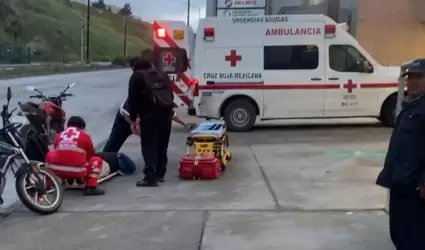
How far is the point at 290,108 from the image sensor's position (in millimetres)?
13742

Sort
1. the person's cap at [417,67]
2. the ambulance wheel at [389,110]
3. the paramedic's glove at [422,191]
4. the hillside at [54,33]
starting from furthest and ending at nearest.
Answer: the hillside at [54,33] < the ambulance wheel at [389,110] < the person's cap at [417,67] < the paramedic's glove at [422,191]

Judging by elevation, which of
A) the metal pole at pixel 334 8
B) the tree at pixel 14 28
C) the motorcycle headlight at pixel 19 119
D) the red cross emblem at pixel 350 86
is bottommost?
the motorcycle headlight at pixel 19 119

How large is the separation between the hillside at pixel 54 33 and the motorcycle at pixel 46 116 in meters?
77.5

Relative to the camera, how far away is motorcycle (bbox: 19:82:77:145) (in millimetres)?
9359

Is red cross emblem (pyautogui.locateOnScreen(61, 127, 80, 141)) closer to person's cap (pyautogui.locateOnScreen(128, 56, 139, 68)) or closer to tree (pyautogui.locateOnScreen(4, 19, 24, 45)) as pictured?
person's cap (pyautogui.locateOnScreen(128, 56, 139, 68))

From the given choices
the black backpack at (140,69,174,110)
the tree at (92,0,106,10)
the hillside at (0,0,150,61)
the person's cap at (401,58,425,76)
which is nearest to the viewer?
the person's cap at (401,58,425,76)

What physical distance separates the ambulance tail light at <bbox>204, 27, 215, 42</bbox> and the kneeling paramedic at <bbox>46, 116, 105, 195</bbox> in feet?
20.8

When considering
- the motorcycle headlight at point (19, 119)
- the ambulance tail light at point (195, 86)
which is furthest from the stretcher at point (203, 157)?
the ambulance tail light at point (195, 86)

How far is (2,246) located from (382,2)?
15.1 meters

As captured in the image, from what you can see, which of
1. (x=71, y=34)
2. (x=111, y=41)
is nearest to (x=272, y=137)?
(x=71, y=34)

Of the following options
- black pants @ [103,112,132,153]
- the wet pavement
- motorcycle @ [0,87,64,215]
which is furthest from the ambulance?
motorcycle @ [0,87,64,215]

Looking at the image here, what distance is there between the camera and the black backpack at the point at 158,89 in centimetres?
815

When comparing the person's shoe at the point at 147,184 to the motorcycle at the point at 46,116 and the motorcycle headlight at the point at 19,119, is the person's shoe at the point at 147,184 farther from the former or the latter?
the motorcycle headlight at the point at 19,119

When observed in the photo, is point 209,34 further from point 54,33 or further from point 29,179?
point 54,33
